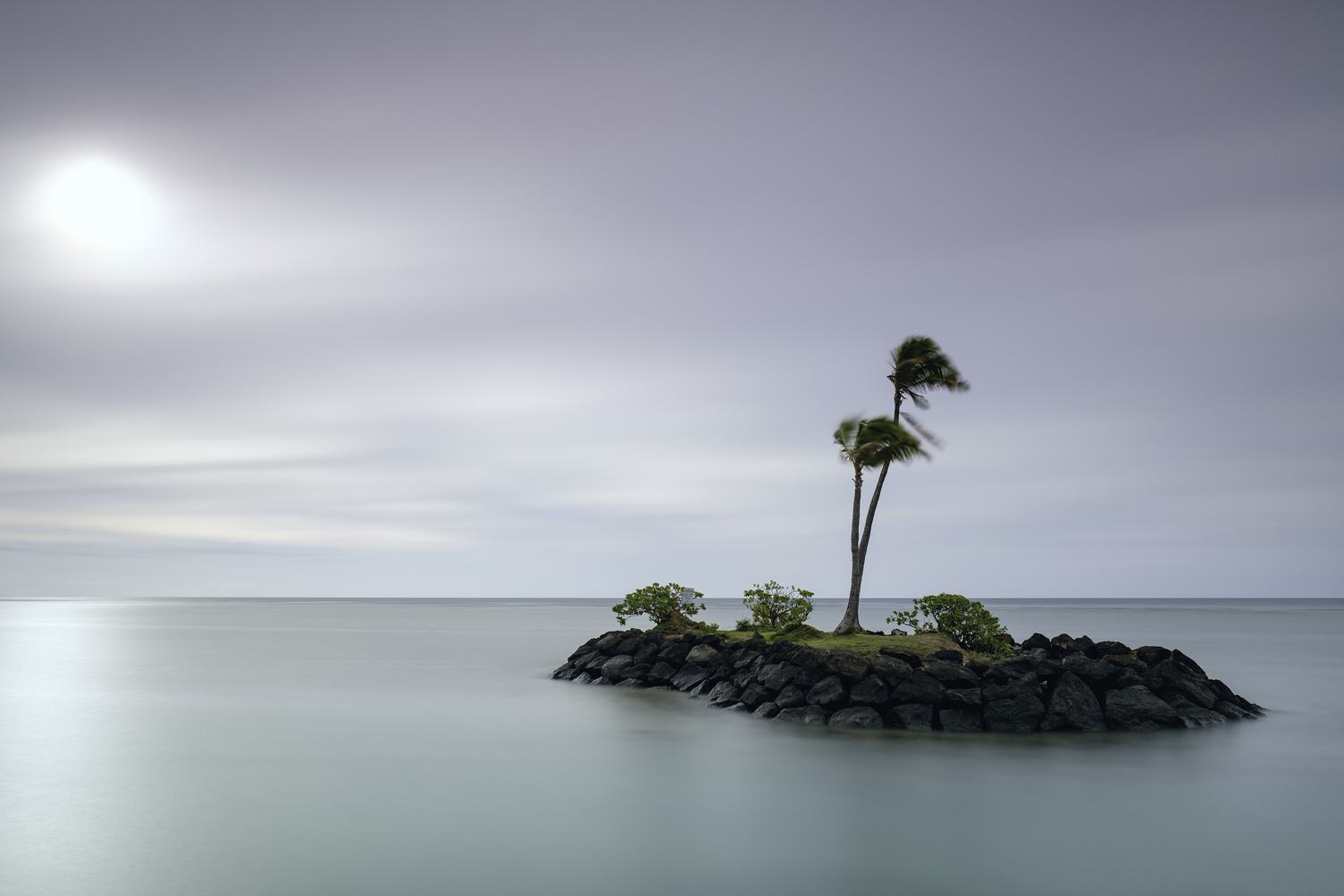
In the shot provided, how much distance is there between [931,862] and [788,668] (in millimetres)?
13782

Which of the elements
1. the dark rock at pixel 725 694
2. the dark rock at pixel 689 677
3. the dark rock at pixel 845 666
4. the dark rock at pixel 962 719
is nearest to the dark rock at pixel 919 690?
the dark rock at pixel 962 719

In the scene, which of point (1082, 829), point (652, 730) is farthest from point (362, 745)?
point (1082, 829)

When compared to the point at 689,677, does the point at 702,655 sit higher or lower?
higher

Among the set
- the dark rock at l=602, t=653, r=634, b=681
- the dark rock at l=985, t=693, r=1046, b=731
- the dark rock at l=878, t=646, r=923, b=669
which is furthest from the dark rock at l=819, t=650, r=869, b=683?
the dark rock at l=602, t=653, r=634, b=681

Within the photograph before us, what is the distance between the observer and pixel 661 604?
3881 cm

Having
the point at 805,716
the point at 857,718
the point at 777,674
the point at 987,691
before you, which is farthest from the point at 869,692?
the point at 777,674

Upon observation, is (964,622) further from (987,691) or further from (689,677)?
(689,677)

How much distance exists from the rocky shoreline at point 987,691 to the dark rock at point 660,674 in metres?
5.90

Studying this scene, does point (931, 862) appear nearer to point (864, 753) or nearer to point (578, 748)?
point (864, 753)

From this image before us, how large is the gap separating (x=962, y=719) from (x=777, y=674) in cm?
581

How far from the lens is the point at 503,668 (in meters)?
45.5

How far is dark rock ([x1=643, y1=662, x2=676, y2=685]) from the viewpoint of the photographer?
3419 centimetres

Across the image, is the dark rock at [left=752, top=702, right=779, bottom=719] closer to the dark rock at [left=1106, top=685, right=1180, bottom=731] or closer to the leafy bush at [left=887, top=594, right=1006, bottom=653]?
the leafy bush at [left=887, top=594, right=1006, bottom=653]

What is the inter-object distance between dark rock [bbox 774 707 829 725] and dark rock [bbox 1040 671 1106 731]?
5654mm
